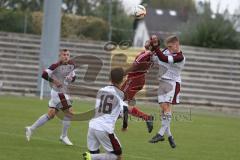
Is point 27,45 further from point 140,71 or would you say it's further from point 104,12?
point 104,12

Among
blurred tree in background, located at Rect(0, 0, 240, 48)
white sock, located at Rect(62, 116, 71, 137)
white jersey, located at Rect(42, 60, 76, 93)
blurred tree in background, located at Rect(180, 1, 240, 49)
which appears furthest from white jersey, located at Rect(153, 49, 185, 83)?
blurred tree in background, located at Rect(0, 0, 240, 48)

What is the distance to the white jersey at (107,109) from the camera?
1032 cm

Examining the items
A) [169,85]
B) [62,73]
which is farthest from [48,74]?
[169,85]

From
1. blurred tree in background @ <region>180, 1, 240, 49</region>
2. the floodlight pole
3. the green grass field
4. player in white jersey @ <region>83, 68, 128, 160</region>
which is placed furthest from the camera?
blurred tree in background @ <region>180, 1, 240, 49</region>

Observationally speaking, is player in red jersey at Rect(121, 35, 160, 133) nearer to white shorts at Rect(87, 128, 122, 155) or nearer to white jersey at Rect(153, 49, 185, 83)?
white jersey at Rect(153, 49, 185, 83)

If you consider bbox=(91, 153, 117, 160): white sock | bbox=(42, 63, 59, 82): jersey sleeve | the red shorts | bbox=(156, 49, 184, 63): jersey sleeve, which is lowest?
bbox=(91, 153, 117, 160): white sock

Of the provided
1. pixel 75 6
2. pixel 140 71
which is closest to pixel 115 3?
pixel 75 6

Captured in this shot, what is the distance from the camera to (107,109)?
34.3 ft

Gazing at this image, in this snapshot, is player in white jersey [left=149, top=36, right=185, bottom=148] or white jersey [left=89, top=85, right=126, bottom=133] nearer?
white jersey [left=89, top=85, right=126, bottom=133]

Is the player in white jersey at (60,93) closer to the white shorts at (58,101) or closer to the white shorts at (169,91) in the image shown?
the white shorts at (58,101)

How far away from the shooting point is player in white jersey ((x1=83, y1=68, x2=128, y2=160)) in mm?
10266

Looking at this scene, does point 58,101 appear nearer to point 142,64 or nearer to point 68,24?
point 142,64

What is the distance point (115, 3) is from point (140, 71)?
7264 cm

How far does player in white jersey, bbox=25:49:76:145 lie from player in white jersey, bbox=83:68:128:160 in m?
4.38
